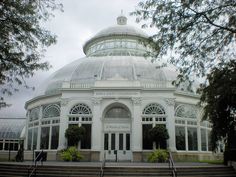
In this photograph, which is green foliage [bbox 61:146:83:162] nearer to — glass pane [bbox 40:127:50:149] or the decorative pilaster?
the decorative pilaster

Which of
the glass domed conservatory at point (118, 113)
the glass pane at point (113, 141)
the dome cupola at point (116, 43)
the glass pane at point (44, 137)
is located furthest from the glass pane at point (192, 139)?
the glass pane at point (44, 137)

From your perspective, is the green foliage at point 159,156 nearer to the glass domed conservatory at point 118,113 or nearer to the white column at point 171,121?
the glass domed conservatory at point 118,113

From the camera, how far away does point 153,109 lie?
27797mm

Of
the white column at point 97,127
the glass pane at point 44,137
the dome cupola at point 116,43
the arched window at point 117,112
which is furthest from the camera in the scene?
the dome cupola at point 116,43

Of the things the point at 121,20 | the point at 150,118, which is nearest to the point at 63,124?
the point at 150,118

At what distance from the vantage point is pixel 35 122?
30938 millimetres

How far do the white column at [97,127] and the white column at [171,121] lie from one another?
6315 mm

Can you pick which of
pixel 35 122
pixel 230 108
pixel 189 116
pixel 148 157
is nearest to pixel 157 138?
pixel 148 157

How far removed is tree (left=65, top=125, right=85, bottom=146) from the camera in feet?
84.7

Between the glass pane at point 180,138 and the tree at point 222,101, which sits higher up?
the tree at point 222,101

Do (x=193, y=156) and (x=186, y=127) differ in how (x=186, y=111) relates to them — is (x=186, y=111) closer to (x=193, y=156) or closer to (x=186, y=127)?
(x=186, y=127)

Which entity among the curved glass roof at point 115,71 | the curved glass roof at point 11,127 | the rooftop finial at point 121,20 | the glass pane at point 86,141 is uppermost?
the rooftop finial at point 121,20

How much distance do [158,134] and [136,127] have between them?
2309 mm

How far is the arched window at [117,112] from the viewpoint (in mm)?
28578
